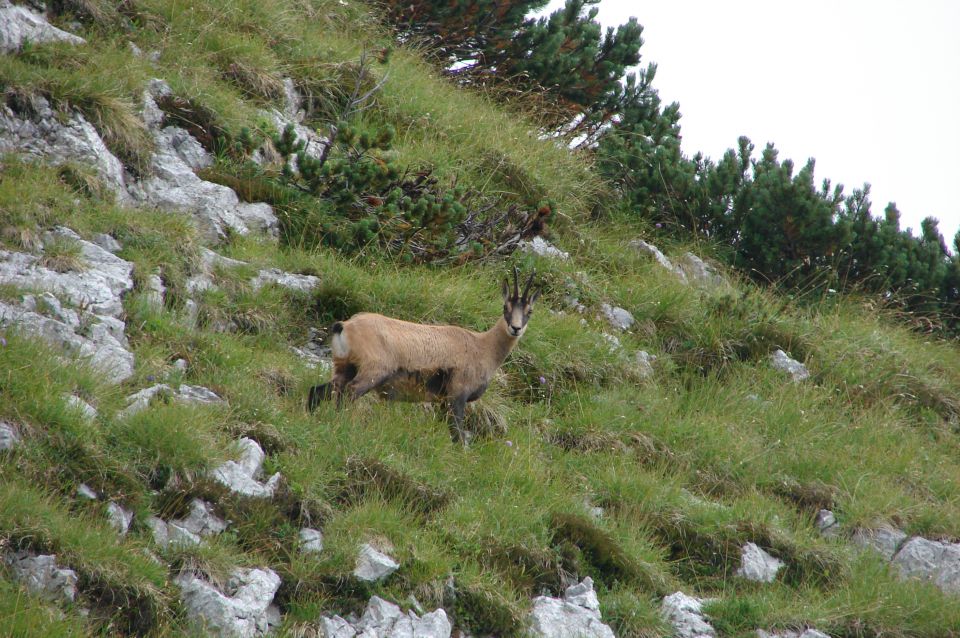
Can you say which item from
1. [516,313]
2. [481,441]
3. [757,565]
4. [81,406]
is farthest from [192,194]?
[757,565]

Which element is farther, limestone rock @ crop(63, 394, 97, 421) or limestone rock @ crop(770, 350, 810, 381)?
limestone rock @ crop(770, 350, 810, 381)

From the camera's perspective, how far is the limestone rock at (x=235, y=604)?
569cm

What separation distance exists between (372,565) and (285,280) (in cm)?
402

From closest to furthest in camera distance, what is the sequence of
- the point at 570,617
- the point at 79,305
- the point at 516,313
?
the point at 570,617 → the point at 79,305 → the point at 516,313

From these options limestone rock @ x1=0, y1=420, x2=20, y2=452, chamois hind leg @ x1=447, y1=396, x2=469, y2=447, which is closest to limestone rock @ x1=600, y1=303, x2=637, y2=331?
chamois hind leg @ x1=447, y1=396, x2=469, y2=447

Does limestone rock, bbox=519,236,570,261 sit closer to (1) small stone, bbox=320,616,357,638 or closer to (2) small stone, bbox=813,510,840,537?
(2) small stone, bbox=813,510,840,537

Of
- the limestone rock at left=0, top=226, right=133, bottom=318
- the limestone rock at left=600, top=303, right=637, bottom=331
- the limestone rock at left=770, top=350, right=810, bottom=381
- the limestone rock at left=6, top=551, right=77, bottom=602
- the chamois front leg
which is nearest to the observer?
the limestone rock at left=6, top=551, right=77, bottom=602

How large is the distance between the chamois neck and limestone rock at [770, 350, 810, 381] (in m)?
4.06

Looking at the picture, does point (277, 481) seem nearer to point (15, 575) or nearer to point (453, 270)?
point (15, 575)

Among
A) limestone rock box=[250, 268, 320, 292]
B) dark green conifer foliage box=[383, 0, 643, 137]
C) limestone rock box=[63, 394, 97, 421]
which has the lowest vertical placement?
limestone rock box=[63, 394, 97, 421]

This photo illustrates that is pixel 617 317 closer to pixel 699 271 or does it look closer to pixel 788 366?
pixel 788 366

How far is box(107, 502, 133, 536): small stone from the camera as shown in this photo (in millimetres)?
5949

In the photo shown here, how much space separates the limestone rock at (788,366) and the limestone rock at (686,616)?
15.8 feet

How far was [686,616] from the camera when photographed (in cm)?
740
